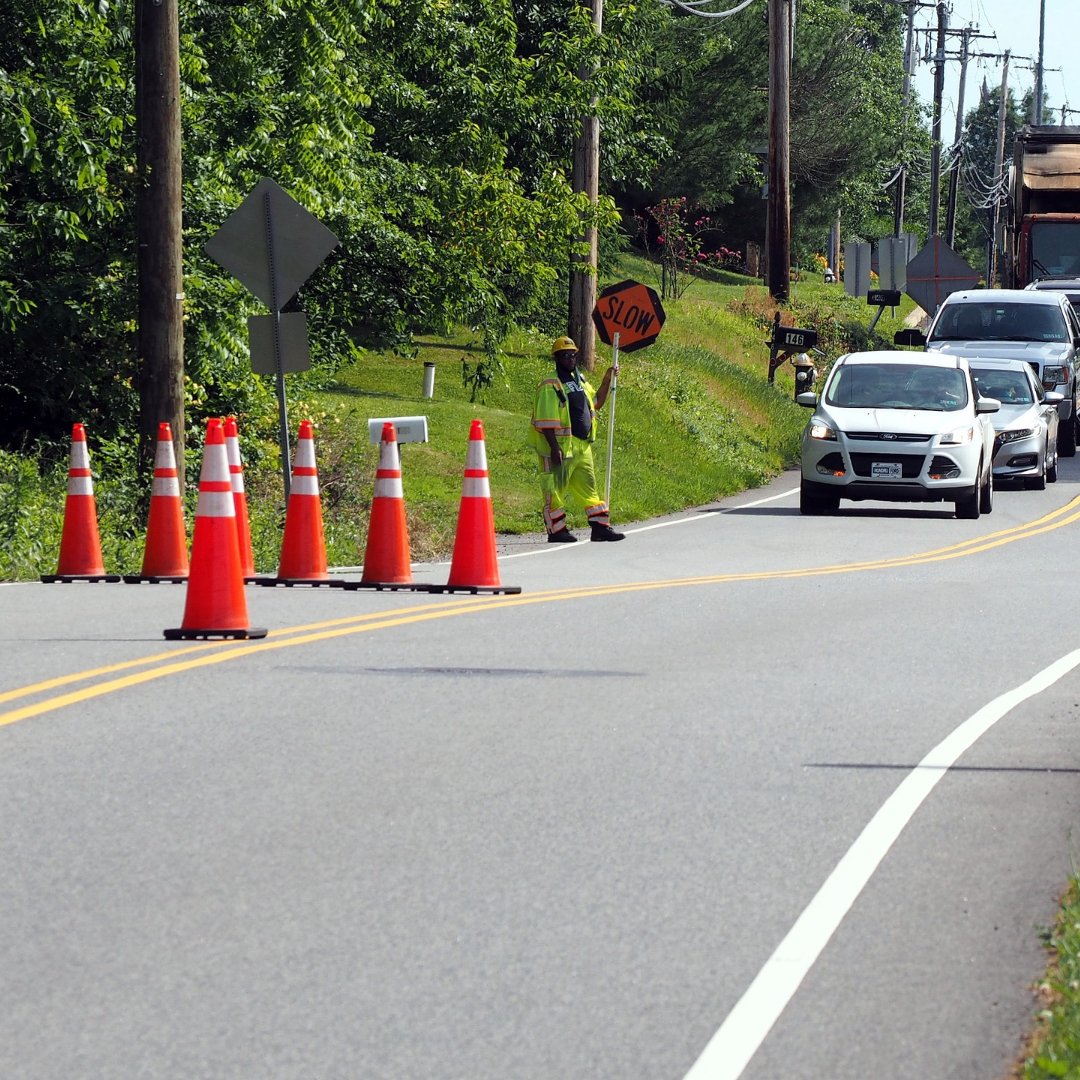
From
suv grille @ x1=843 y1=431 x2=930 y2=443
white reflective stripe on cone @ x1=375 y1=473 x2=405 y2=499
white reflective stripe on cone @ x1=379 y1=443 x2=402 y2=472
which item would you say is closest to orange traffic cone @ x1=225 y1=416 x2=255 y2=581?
white reflective stripe on cone @ x1=375 y1=473 x2=405 y2=499

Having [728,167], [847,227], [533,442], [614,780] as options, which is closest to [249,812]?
[614,780]

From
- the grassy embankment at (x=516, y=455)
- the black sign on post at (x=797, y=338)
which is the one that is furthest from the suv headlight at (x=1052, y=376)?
the black sign on post at (x=797, y=338)

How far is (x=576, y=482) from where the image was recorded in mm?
20797

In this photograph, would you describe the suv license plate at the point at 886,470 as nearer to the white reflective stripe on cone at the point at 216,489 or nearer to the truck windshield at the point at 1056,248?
the white reflective stripe on cone at the point at 216,489

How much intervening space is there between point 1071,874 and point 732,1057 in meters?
2.15

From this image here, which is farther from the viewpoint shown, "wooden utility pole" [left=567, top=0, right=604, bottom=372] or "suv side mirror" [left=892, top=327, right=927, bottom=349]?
"suv side mirror" [left=892, top=327, right=927, bottom=349]

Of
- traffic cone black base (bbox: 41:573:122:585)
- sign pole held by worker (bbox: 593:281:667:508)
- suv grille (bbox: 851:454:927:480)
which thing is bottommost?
suv grille (bbox: 851:454:927:480)

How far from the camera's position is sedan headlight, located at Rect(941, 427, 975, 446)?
23.9 metres

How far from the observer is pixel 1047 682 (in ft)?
36.6

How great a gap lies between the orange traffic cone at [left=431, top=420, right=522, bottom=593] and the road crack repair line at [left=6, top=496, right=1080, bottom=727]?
0.14 metres

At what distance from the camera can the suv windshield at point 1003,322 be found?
34.3 metres

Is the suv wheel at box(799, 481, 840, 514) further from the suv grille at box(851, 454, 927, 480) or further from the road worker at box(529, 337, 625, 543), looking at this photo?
the road worker at box(529, 337, 625, 543)

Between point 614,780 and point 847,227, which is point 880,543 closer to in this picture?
point 614,780

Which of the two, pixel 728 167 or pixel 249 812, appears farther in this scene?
pixel 728 167
